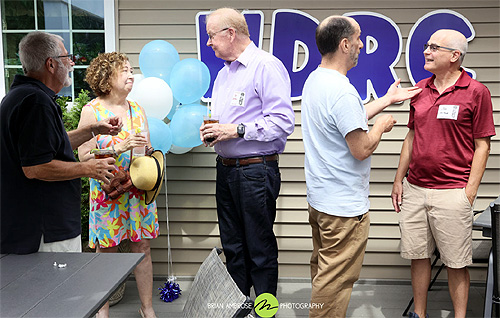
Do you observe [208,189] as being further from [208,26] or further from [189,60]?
[208,26]

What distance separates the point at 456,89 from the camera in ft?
8.96

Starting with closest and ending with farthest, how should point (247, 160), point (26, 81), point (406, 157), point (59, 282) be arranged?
point (59, 282) < point (26, 81) < point (247, 160) < point (406, 157)

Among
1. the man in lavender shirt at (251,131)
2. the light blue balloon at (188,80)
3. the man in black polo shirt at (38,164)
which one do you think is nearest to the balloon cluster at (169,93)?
the light blue balloon at (188,80)

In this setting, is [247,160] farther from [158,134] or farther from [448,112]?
[448,112]

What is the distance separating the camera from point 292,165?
369 centimetres

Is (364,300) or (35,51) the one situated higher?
(35,51)

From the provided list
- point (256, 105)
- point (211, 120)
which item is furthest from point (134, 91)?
point (256, 105)

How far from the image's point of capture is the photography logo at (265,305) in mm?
2789

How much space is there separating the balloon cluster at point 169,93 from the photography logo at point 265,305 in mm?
1128

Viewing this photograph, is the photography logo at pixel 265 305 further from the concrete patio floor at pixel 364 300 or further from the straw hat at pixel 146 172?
the straw hat at pixel 146 172

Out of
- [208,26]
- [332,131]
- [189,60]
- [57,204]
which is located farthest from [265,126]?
[57,204]

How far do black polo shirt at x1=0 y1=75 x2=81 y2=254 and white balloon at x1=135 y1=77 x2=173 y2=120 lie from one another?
1021 millimetres

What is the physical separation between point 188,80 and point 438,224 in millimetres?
1803

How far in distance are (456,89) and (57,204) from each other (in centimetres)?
221
